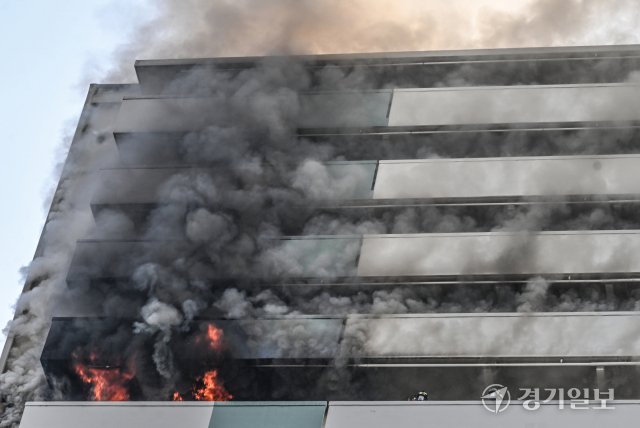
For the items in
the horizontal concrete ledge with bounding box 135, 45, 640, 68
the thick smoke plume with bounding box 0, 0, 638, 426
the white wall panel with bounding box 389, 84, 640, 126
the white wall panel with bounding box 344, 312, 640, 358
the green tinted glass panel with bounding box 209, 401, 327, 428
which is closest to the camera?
the green tinted glass panel with bounding box 209, 401, 327, 428

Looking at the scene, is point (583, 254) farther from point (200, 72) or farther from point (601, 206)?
point (200, 72)

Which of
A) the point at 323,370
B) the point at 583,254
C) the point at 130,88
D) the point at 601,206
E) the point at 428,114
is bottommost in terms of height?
the point at 323,370

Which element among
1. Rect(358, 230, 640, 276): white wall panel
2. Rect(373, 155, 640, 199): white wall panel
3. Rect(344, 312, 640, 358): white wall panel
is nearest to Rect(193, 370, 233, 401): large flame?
Rect(344, 312, 640, 358): white wall panel

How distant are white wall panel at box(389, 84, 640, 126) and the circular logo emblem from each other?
7.31 m

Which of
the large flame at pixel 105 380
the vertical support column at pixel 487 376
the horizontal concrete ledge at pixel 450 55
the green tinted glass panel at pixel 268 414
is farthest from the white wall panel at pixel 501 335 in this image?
the horizontal concrete ledge at pixel 450 55

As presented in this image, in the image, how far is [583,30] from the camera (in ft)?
73.5

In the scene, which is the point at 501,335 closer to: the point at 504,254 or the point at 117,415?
the point at 504,254

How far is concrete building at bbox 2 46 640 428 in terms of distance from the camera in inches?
593

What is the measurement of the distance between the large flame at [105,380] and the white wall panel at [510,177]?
286 inches

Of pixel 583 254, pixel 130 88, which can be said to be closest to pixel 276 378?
pixel 583 254

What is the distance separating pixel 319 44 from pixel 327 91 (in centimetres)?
362

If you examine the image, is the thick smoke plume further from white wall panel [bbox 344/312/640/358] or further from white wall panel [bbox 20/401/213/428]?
white wall panel [bbox 20/401/213/428]

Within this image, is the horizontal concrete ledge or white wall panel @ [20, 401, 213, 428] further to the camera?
the horizontal concrete ledge

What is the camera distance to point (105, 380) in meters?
15.8
